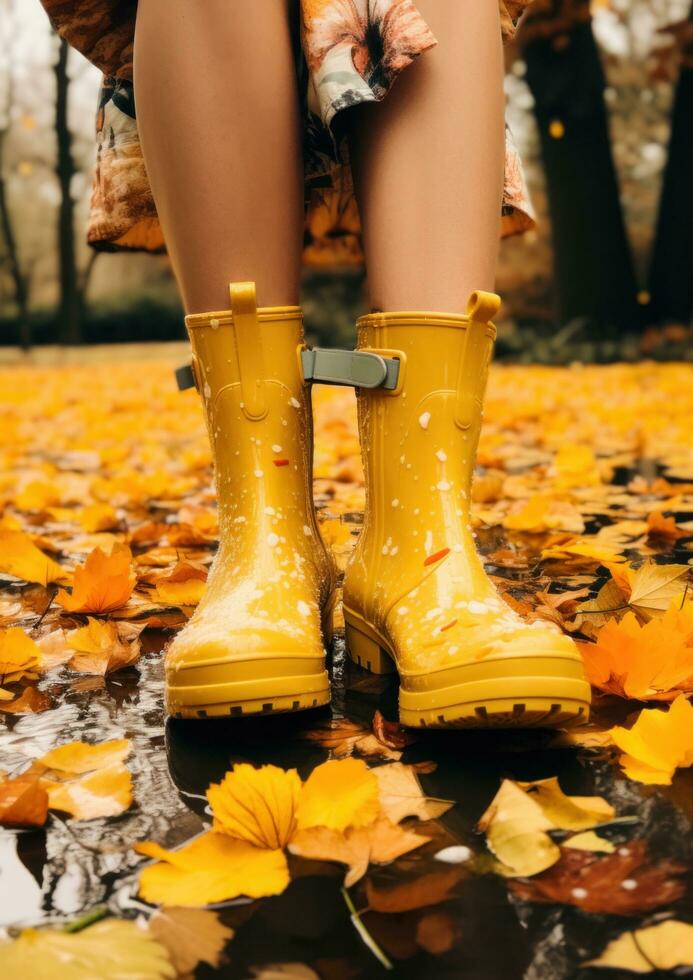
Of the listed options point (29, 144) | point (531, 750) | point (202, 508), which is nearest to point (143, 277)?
point (29, 144)

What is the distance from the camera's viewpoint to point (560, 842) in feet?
2.50

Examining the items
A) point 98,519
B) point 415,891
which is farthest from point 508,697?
point 98,519

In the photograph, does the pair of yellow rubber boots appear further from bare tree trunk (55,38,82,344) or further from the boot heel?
bare tree trunk (55,38,82,344)

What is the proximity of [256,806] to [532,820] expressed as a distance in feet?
0.72

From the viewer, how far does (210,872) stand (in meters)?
0.72

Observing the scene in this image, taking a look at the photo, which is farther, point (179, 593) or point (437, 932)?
point (179, 593)

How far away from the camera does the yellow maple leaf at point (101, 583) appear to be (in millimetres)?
1341

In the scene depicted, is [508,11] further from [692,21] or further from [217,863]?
[692,21]

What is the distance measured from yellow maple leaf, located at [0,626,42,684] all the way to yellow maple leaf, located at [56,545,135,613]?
18 centimetres

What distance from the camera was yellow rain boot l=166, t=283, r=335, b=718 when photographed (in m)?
1.09

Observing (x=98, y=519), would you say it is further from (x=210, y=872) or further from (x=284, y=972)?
(x=284, y=972)

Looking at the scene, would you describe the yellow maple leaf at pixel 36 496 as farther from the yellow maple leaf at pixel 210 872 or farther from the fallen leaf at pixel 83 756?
the yellow maple leaf at pixel 210 872

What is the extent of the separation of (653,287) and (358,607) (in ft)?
29.3

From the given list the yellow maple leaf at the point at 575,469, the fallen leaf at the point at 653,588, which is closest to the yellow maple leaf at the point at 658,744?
the fallen leaf at the point at 653,588
